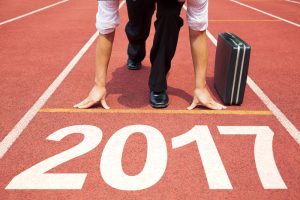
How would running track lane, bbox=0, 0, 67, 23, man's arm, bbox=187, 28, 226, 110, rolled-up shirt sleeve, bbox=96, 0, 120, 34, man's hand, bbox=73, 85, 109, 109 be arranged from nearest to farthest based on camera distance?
rolled-up shirt sleeve, bbox=96, 0, 120, 34 → man's arm, bbox=187, 28, 226, 110 → man's hand, bbox=73, 85, 109, 109 → running track lane, bbox=0, 0, 67, 23

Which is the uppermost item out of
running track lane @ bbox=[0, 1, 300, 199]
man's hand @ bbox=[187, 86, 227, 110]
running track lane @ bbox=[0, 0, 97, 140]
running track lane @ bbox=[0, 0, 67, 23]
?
man's hand @ bbox=[187, 86, 227, 110]

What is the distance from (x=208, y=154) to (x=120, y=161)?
656 millimetres

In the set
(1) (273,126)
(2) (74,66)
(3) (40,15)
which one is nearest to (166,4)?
(1) (273,126)

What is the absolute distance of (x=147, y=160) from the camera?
2592 millimetres

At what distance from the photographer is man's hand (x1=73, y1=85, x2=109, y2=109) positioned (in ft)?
11.2

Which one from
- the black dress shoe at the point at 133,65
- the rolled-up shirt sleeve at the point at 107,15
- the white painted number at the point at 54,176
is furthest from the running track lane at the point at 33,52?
the rolled-up shirt sleeve at the point at 107,15

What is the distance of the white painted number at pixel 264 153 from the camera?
7.78 ft

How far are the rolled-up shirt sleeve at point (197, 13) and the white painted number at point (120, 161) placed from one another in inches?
39.2

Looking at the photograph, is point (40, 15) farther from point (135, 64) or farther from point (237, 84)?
point (237, 84)

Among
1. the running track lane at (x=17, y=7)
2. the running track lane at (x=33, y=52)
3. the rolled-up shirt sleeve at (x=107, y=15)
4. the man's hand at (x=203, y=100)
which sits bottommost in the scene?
the running track lane at (x=17, y=7)

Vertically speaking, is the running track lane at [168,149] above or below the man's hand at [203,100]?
below

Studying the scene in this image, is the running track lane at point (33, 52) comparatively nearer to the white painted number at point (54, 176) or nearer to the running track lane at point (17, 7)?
the running track lane at point (17, 7)

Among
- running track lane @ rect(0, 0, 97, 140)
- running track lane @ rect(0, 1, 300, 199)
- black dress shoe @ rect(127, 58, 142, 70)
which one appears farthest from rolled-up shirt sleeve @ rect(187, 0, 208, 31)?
running track lane @ rect(0, 0, 97, 140)

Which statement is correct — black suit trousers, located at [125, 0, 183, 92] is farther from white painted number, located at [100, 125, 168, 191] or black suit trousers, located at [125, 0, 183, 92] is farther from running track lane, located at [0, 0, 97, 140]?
running track lane, located at [0, 0, 97, 140]
